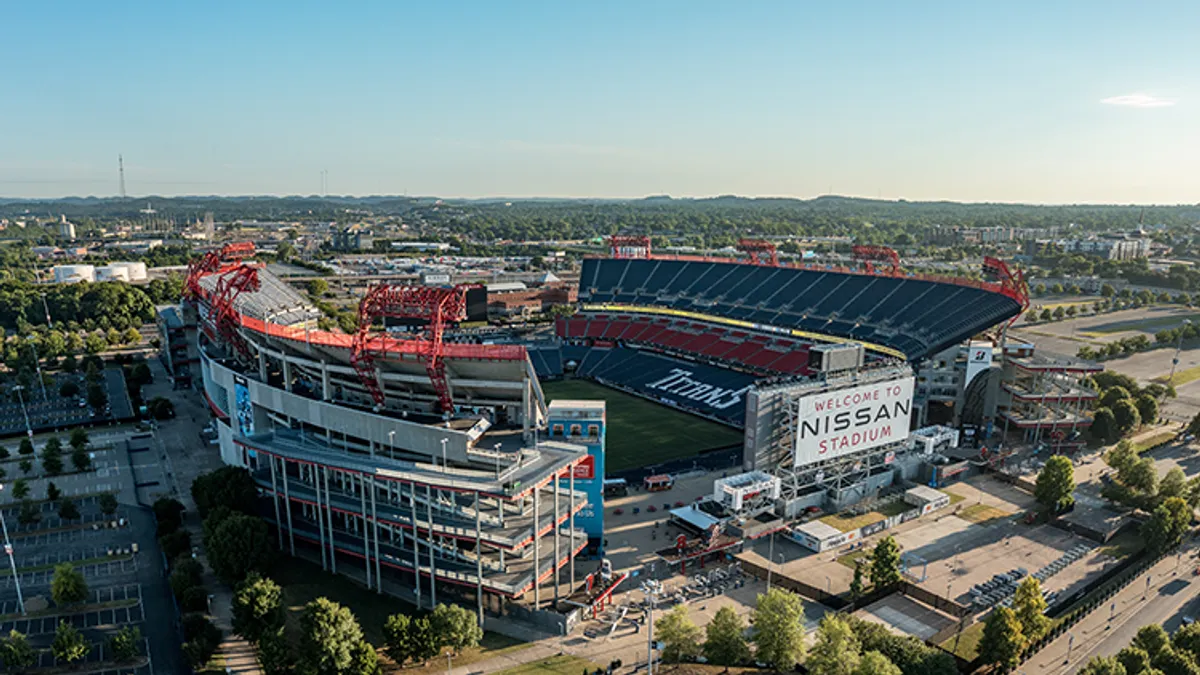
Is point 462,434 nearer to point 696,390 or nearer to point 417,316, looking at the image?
point 417,316

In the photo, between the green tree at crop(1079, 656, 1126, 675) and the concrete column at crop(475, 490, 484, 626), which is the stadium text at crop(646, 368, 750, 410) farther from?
the green tree at crop(1079, 656, 1126, 675)

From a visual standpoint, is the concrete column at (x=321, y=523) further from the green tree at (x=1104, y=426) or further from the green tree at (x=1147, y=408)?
the green tree at (x=1147, y=408)

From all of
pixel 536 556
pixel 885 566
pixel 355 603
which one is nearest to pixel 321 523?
pixel 355 603

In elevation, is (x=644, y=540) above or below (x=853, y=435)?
below

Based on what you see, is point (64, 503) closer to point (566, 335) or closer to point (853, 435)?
point (853, 435)

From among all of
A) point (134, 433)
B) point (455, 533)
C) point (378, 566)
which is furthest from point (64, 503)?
point (455, 533)

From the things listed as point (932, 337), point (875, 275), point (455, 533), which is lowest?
point (455, 533)

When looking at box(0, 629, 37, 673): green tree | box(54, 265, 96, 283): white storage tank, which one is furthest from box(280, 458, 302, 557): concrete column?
box(54, 265, 96, 283): white storage tank
